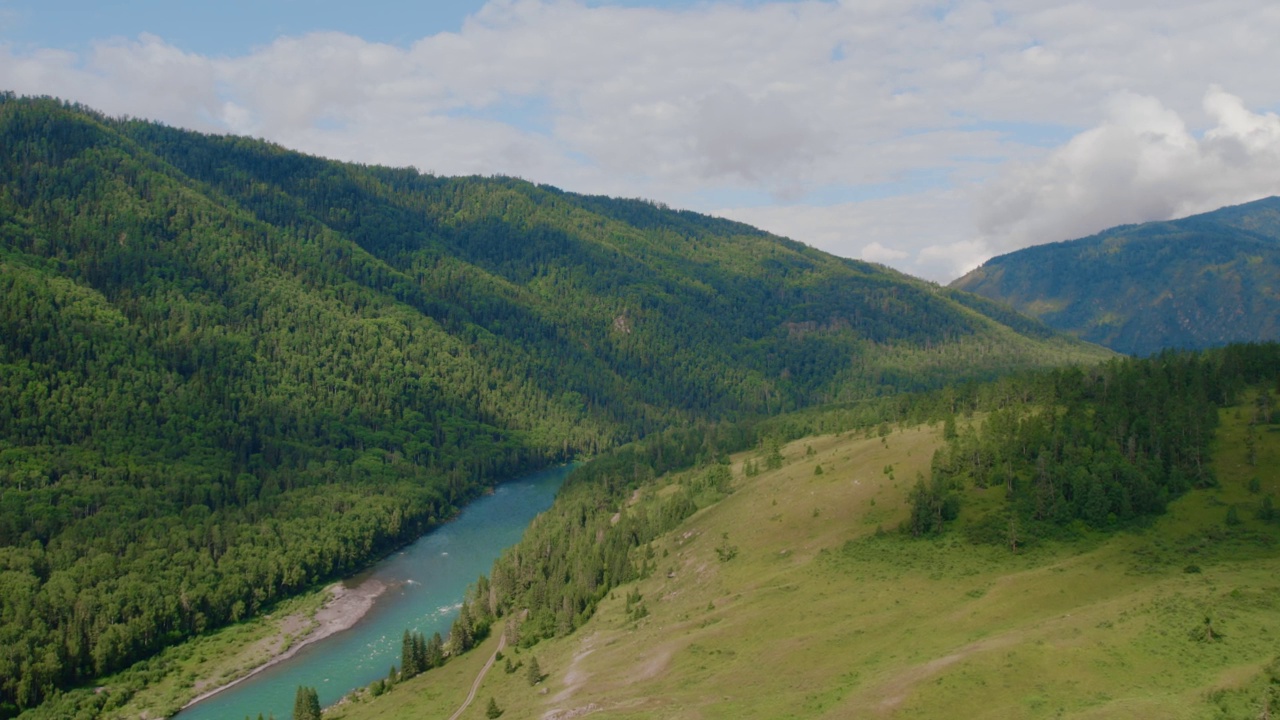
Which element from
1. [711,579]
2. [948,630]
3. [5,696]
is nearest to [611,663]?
[711,579]

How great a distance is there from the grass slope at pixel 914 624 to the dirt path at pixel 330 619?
2912cm

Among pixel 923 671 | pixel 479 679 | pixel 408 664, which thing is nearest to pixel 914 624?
pixel 923 671

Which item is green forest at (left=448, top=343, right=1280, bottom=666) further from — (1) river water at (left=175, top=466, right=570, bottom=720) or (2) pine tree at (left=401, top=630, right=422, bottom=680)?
(2) pine tree at (left=401, top=630, right=422, bottom=680)

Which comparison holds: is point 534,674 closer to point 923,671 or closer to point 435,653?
point 435,653

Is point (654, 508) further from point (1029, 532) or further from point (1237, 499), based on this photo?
point (1237, 499)

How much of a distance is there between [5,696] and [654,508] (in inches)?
4701

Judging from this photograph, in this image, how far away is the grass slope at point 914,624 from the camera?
217 feet

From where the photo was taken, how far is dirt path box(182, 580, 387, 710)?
13150 centimetres

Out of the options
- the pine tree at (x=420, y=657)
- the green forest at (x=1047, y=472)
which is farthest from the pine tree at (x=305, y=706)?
the green forest at (x=1047, y=472)

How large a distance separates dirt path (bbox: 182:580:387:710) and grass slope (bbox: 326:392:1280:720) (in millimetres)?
29125

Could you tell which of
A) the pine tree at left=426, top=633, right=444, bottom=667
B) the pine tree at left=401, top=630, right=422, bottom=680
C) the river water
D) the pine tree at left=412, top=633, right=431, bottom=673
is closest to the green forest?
the pine tree at left=426, top=633, right=444, bottom=667

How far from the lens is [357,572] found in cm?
18238

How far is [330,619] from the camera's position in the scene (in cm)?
15362

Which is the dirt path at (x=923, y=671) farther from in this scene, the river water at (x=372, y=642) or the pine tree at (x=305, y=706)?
the river water at (x=372, y=642)
